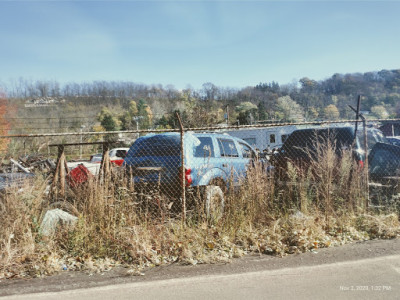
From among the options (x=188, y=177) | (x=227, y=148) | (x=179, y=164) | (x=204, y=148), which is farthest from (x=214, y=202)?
(x=227, y=148)

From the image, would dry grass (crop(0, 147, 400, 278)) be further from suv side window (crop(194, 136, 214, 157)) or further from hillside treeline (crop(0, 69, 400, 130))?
hillside treeline (crop(0, 69, 400, 130))

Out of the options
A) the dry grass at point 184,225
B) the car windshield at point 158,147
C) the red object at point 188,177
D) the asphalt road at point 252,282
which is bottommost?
the asphalt road at point 252,282

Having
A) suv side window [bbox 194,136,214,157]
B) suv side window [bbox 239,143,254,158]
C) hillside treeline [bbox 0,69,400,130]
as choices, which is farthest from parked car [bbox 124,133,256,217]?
hillside treeline [bbox 0,69,400,130]

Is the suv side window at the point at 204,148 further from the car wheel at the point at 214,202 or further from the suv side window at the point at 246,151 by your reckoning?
the suv side window at the point at 246,151

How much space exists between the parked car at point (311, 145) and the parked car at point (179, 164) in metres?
1.20

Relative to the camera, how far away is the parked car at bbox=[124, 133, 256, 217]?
543 centimetres

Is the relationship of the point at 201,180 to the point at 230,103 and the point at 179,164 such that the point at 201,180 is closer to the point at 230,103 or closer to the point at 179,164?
the point at 179,164

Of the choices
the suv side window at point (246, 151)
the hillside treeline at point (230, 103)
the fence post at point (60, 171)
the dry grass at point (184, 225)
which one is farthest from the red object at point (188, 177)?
the hillside treeline at point (230, 103)

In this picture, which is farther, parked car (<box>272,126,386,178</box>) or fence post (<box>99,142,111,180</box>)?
parked car (<box>272,126,386,178</box>)

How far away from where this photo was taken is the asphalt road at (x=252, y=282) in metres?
3.39

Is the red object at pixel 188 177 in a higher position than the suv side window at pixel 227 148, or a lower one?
lower

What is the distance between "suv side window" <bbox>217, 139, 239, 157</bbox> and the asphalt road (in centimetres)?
281

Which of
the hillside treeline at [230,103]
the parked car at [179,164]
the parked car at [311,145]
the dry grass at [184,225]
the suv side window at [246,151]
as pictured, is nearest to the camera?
the dry grass at [184,225]

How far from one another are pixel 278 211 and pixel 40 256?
12.4 ft
